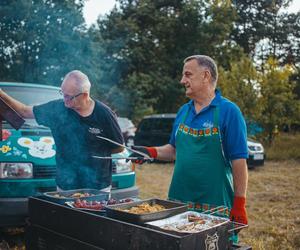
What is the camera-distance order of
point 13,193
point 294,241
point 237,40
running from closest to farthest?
point 13,193 → point 294,241 → point 237,40

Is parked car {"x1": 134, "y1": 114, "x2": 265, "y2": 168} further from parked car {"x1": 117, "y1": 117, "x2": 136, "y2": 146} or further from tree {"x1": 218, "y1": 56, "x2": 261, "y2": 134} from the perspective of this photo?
tree {"x1": 218, "y1": 56, "x2": 261, "y2": 134}

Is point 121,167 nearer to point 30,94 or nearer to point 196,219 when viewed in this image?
point 30,94

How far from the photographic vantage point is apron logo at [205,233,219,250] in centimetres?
188

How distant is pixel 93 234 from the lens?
211 cm

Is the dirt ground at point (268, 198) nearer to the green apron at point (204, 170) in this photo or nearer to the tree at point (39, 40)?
the green apron at point (204, 170)

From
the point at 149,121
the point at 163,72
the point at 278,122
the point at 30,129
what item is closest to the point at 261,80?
the point at 278,122

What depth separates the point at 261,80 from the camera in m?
17.0

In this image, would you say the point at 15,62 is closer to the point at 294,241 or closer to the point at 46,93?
the point at 46,93

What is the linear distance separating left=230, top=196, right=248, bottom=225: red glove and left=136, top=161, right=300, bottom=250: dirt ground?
2153mm

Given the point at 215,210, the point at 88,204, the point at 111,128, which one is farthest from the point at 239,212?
the point at 111,128

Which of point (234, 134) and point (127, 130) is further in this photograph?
point (127, 130)

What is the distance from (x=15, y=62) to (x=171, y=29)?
13390mm

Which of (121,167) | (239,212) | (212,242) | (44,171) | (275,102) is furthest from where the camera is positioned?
(275,102)

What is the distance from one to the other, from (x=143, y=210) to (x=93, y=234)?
31 centimetres
